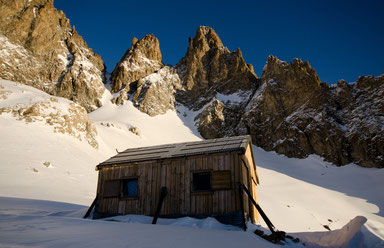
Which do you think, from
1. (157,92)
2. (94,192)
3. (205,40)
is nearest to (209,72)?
(205,40)

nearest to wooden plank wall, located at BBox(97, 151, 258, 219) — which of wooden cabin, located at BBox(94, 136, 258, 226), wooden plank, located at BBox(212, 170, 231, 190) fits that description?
wooden cabin, located at BBox(94, 136, 258, 226)

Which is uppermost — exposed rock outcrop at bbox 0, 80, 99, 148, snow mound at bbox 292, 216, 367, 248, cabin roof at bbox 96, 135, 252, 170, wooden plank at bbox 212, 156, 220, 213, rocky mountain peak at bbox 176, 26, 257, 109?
rocky mountain peak at bbox 176, 26, 257, 109

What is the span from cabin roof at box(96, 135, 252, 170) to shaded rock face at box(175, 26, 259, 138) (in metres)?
60.6

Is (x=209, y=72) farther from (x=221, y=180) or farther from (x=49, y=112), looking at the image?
(x=221, y=180)

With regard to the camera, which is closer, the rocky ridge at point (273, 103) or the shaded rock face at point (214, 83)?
the rocky ridge at point (273, 103)

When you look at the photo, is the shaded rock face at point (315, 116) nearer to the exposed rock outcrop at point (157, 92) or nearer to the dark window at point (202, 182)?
the exposed rock outcrop at point (157, 92)

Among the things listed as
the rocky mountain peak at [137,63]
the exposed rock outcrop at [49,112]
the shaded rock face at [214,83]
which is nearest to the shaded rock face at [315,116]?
the shaded rock face at [214,83]

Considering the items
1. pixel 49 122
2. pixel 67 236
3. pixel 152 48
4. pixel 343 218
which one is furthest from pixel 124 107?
pixel 67 236

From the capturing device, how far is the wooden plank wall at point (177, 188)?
1374 cm

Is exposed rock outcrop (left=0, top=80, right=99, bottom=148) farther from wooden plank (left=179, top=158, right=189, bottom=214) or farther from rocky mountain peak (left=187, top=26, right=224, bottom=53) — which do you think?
rocky mountain peak (left=187, top=26, right=224, bottom=53)

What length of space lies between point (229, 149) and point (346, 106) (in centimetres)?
6002

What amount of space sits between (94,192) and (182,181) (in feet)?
50.5

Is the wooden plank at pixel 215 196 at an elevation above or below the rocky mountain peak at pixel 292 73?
below

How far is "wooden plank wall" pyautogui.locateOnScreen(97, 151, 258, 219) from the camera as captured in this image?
1374 cm
